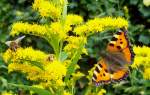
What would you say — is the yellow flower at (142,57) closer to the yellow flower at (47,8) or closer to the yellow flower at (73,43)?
the yellow flower at (73,43)

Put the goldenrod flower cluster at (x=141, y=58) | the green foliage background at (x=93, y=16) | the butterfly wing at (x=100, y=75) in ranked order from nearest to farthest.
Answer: the butterfly wing at (x=100, y=75)
the goldenrod flower cluster at (x=141, y=58)
the green foliage background at (x=93, y=16)

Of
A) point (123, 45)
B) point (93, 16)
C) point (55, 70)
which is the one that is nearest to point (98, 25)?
point (123, 45)

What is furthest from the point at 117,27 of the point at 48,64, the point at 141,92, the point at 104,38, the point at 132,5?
the point at 132,5

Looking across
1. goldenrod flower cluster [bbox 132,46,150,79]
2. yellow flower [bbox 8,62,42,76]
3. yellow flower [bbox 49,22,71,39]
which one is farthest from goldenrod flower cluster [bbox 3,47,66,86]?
goldenrod flower cluster [bbox 132,46,150,79]

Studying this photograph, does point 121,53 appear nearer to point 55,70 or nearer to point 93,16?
point 55,70

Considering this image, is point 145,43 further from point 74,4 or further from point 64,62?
point 64,62

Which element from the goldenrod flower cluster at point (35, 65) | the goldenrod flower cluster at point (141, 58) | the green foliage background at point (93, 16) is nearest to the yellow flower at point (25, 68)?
the goldenrod flower cluster at point (35, 65)

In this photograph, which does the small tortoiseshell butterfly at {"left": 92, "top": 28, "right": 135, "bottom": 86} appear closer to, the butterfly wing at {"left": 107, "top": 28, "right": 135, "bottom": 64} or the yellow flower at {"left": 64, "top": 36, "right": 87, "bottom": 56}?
the butterfly wing at {"left": 107, "top": 28, "right": 135, "bottom": 64}
